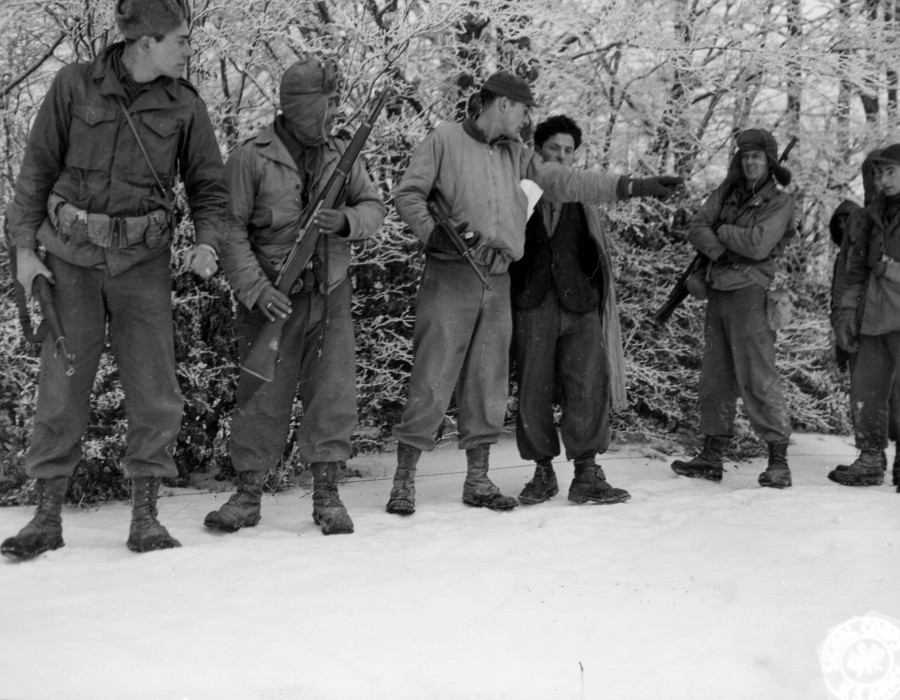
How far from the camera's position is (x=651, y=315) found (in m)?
6.17

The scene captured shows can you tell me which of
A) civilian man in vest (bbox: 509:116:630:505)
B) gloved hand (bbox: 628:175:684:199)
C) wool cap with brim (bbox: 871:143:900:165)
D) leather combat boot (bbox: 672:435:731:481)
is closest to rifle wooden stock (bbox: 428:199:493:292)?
civilian man in vest (bbox: 509:116:630:505)

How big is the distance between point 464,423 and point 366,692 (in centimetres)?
198

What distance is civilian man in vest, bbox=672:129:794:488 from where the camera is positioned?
16.6ft

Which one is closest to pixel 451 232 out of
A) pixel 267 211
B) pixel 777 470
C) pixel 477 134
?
pixel 477 134

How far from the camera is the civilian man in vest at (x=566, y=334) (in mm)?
4668

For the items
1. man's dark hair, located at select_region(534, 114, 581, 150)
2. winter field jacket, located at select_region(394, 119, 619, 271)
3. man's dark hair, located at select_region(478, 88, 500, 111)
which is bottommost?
winter field jacket, located at select_region(394, 119, 619, 271)

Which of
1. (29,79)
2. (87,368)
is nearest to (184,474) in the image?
(87,368)

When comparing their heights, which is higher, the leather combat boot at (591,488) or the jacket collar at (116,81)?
the jacket collar at (116,81)

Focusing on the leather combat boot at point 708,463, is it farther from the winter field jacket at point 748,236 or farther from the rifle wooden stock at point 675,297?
the winter field jacket at point 748,236

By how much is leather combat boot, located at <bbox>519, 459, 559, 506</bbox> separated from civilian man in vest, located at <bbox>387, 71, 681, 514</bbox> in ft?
0.63

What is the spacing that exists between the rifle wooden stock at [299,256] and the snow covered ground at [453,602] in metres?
0.73

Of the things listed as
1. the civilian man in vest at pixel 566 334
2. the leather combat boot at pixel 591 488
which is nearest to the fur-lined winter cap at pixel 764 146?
the civilian man in vest at pixel 566 334

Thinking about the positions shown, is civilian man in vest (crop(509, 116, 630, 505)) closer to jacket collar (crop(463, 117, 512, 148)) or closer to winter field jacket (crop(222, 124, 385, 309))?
jacket collar (crop(463, 117, 512, 148))

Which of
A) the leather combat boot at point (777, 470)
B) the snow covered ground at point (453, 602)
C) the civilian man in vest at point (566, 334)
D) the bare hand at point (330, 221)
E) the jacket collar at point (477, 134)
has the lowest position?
the snow covered ground at point (453, 602)
